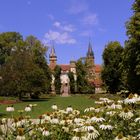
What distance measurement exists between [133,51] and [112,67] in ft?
103

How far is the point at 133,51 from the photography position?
130ft

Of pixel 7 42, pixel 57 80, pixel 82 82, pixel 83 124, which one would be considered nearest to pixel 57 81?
pixel 57 80

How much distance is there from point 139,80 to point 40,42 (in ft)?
112

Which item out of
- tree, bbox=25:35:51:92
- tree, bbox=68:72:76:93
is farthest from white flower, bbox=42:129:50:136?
tree, bbox=68:72:76:93

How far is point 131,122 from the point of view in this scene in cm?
574

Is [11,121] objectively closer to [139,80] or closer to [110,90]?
[139,80]

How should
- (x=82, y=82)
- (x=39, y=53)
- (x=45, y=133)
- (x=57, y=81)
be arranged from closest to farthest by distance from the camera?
(x=45, y=133) < (x=39, y=53) < (x=82, y=82) < (x=57, y=81)

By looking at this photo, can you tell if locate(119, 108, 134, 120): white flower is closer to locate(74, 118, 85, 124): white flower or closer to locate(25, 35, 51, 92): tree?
locate(74, 118, 85, 124): white flower

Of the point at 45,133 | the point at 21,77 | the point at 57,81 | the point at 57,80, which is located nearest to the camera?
the point at 45,133

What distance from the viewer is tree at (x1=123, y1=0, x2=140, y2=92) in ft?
127

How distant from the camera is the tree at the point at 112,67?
2781 inches

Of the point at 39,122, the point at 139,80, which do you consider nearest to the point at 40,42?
the point at 139,80

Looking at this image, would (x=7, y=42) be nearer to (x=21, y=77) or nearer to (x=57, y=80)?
(x=57, y=80)

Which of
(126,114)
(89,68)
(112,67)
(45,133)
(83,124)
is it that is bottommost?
(45,133)
